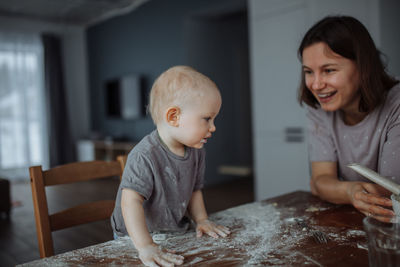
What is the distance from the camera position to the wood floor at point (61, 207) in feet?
8.62

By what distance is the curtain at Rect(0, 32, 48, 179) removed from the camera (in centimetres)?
600

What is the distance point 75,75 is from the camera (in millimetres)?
6957

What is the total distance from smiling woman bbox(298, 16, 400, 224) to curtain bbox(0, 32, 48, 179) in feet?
20.1

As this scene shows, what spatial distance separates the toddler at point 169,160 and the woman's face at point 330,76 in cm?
44

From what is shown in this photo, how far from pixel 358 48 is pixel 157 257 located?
0.91 meters

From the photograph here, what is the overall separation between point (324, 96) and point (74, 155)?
6.40 metres

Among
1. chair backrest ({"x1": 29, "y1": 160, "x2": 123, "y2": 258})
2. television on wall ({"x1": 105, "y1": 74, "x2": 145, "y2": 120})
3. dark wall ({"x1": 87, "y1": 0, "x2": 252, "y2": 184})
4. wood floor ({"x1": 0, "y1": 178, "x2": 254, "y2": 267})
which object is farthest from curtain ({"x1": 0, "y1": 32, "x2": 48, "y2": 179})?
chair backrest ({"x1": 29, "y1": 160, "x2": 123, "y2": 258})

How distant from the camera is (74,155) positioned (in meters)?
6.80

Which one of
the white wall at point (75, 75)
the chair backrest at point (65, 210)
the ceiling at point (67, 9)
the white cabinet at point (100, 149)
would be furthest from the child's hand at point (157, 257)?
the white wall at point (75, 75)

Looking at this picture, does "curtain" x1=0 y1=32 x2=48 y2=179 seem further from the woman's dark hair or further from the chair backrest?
the woman's dark hair

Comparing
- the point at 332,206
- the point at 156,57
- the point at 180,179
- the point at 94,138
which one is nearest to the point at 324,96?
the point at 332,206

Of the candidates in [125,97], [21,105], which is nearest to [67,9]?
[125,97]

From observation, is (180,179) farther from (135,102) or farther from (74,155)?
(74,155)

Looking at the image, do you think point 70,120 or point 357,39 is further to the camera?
point 70,120
